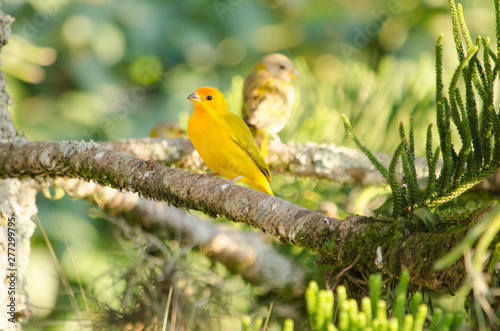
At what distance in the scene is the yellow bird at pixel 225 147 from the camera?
174cm

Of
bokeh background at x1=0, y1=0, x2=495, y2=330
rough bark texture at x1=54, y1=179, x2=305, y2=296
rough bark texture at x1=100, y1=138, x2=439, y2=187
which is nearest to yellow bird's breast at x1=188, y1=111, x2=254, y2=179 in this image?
rough bark texture at x1=100, y1=138, x2=439, y2=187

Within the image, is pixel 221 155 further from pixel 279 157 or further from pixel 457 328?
pixel 457 328

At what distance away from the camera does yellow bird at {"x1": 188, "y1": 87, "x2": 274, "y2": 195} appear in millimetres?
1736

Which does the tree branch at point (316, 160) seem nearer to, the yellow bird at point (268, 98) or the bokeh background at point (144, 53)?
the yellow bird at point (268, 98)

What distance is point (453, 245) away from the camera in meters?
0.75

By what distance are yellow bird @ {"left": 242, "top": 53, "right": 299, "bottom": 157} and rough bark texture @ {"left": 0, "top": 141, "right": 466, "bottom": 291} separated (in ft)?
2.49

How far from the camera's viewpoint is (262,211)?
0.95 m

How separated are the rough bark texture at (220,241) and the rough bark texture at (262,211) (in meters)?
0.54

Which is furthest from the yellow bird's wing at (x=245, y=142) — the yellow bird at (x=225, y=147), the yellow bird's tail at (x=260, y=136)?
the yellow bird's tail at (x=260, y=136)

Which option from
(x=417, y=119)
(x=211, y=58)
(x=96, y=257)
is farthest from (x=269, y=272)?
(x=211, y=58)

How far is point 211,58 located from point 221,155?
2753 mm

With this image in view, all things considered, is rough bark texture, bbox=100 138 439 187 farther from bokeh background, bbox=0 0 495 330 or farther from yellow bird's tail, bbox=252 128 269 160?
bokeh background, bbox=0 0 495 330

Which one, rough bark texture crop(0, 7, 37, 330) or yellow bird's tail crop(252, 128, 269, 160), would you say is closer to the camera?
rough bark texture crop(0, 7, 37, 330)

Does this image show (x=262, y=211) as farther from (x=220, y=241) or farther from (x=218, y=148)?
(x=220, y=241)
